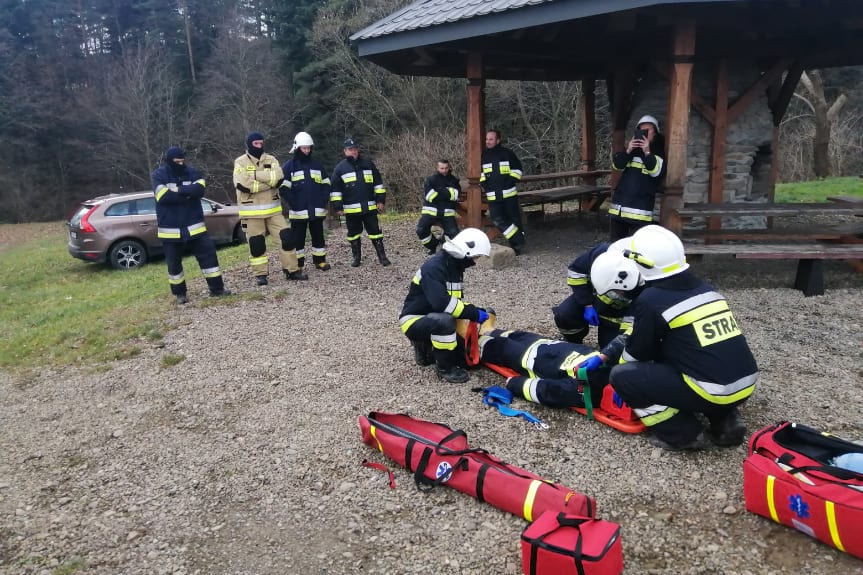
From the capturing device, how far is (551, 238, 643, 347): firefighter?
4.86m

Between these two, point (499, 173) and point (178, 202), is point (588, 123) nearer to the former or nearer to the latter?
point (499, 173)

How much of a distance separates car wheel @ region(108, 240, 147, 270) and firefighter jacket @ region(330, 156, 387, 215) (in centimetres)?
611

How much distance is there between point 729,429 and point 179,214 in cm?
688

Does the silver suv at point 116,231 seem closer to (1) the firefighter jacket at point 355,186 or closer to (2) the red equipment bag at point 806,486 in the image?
(1) the firefighter jacket at point 355,186

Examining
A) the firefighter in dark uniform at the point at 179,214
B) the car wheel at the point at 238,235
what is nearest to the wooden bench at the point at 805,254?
the firefighter in dark uniform at the point at 179,214

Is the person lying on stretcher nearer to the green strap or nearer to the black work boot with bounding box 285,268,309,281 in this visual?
the green strap

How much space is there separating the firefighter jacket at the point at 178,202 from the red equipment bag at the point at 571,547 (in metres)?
6.61

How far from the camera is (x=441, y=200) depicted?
31.2 feet

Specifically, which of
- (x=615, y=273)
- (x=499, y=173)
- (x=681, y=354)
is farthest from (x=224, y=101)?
(x=681, y=354)

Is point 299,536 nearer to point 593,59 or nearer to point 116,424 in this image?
point 116,424

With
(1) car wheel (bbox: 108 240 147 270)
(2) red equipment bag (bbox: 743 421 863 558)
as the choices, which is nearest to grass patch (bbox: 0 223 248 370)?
(1) car wheel (bbox: 108 240 147 270)

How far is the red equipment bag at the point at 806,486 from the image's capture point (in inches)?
116

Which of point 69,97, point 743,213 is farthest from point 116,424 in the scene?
point 69,97

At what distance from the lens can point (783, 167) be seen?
2344cm
